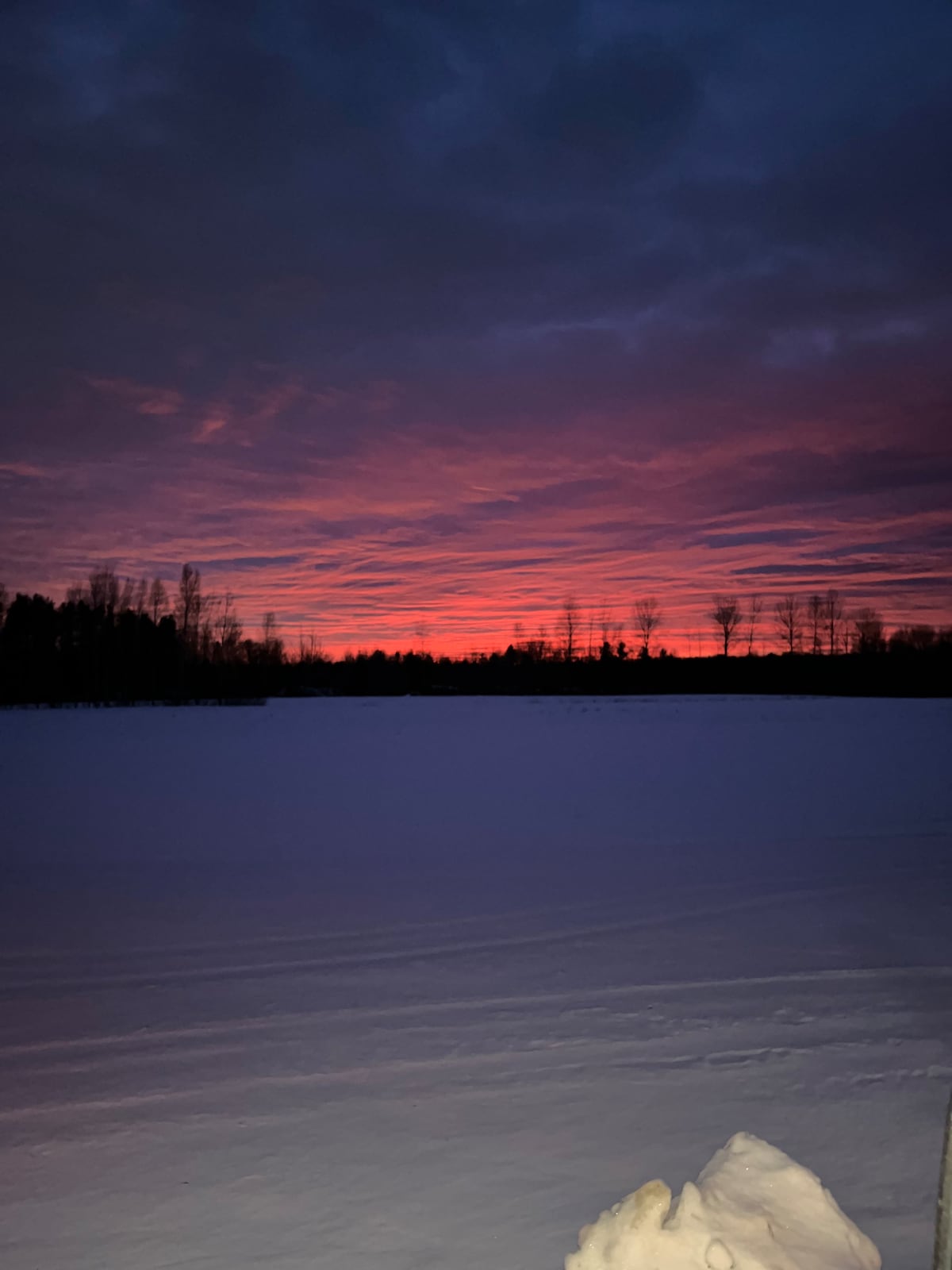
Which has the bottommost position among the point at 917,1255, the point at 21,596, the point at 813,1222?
the point at 917,1255

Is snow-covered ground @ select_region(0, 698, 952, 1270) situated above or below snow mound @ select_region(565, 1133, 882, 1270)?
below

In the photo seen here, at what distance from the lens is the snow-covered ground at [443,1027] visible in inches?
122

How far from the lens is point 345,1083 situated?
155 inches

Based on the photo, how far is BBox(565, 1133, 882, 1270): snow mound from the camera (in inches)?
80.3

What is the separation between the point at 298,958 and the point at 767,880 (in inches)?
167

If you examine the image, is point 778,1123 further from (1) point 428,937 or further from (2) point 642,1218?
(1) point 428,937

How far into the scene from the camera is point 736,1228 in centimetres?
212

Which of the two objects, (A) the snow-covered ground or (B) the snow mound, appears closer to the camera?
(B) the snow mound

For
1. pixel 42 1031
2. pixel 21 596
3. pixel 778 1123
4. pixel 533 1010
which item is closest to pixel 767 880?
pixel 533 1010

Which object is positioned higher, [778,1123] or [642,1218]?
[642,1218]

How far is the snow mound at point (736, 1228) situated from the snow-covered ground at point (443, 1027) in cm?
85

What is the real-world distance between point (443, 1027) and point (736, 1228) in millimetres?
2584

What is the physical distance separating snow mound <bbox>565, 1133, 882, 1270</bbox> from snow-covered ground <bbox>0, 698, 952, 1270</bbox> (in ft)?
2.79

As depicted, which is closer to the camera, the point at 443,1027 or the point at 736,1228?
the point at 736,1228
